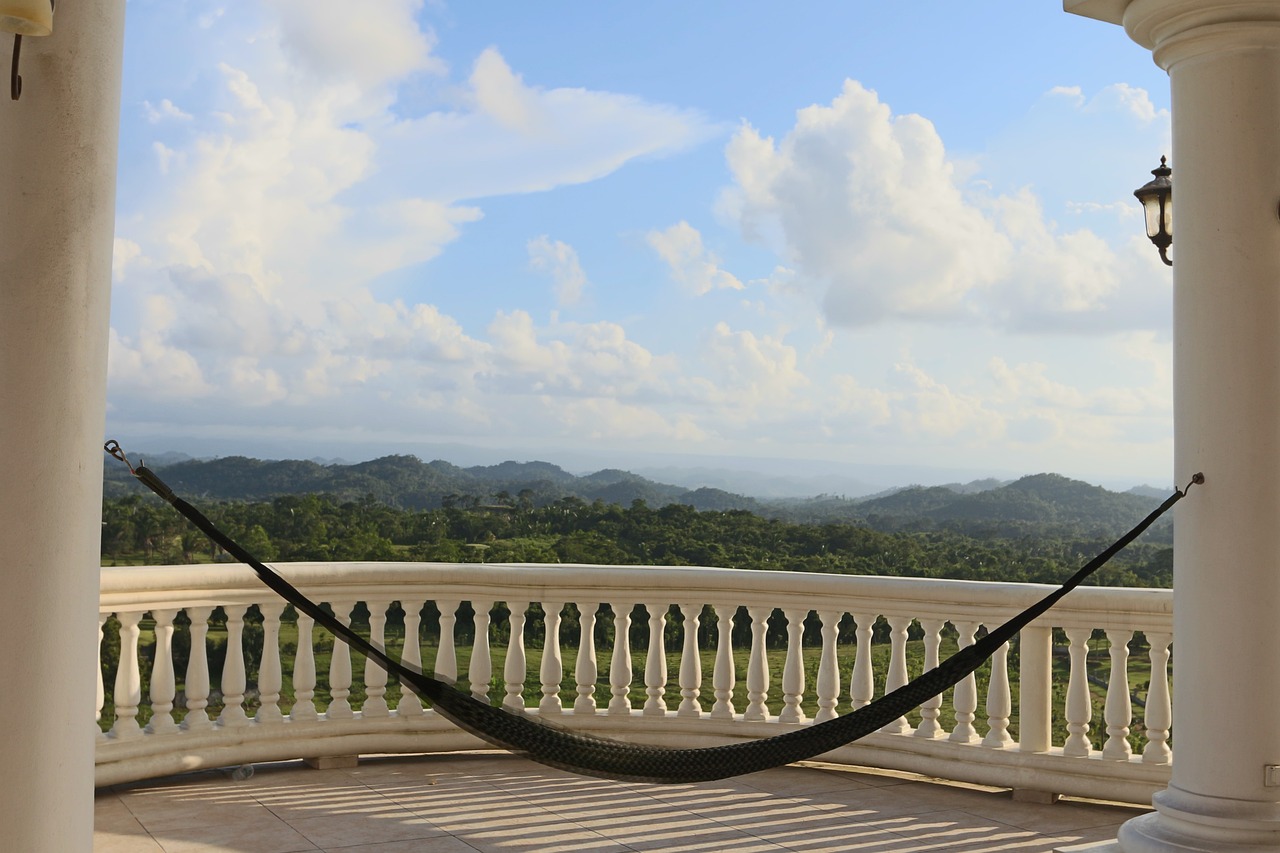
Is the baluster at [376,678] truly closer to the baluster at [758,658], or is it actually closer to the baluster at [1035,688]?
the baluster at [758,658]

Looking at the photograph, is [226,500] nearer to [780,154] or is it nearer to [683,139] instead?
[683,139]

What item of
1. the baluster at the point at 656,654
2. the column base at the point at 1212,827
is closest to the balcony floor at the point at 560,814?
the baluster at the point at 656,654

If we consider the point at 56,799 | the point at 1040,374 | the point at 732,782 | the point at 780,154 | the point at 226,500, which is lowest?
the point at 732,782

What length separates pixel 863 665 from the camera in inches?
219

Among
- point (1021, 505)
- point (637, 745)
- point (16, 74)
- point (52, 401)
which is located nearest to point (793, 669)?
point (637, 745)

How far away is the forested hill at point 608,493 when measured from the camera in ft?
31.7

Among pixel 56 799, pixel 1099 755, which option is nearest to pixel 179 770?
pixel 56 799

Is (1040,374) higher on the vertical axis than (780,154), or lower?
lower

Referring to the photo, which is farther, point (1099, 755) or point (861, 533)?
point (861, 533)

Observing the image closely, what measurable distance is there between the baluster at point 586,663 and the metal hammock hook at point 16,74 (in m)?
4.09

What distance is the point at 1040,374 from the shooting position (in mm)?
23953

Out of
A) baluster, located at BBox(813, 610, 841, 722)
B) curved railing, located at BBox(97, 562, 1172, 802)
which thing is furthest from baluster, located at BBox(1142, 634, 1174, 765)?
baluster, located at BBox(813, 610, 841, 722)

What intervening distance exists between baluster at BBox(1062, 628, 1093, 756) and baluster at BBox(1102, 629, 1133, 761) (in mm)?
86

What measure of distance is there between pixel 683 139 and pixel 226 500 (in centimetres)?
797
